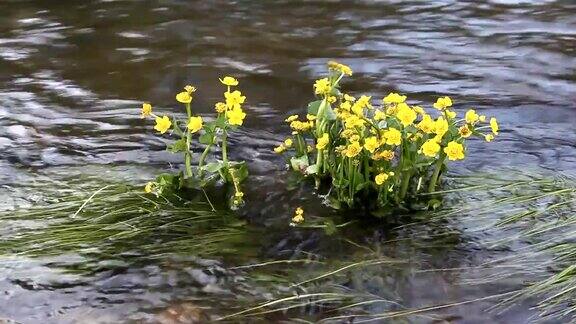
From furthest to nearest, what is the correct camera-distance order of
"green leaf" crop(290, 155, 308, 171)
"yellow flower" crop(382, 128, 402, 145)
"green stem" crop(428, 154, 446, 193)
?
"green leaf" crop(290, 155, 308, 171), "green stem" crop(428, 154, 446, 193), "yellow flower" crop(382, 128, 402, 145)

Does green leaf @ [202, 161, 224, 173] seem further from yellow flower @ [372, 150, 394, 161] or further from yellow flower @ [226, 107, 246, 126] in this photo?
yellow flower @ [372, 150, 394, 161]

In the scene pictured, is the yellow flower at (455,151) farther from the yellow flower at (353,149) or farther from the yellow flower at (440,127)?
the yellow flower at (353,149)

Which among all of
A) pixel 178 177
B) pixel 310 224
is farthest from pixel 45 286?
pixel 310 224

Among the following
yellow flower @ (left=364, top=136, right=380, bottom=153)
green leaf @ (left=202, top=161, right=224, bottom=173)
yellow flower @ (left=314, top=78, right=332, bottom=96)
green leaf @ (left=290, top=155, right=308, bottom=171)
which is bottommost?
green leaf @ (left=290, top=155, right=308, bottom=171)

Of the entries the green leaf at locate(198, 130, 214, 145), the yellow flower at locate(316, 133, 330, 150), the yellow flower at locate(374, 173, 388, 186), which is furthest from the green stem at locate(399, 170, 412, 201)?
the green leaf at locate(198, 130, 214, 145)

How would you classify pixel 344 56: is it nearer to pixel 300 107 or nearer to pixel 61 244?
pixel 300 107

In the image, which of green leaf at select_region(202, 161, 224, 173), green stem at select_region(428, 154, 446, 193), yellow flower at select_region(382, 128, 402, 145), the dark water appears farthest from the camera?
Result: green leaf at select_region(202, 161, 224, 173)

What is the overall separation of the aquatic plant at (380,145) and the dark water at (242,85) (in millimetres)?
276

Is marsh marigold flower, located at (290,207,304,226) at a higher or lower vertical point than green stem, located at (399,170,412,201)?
lower

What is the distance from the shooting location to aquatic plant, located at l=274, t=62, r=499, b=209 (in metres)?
3.17

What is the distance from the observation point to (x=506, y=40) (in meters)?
5.32

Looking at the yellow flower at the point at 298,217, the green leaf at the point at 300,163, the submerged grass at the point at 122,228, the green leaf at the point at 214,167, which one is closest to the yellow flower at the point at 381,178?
the yellow flower at the point at 298,217

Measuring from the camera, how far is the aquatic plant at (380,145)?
10.4ft

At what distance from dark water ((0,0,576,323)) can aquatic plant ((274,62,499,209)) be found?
0.90ft
